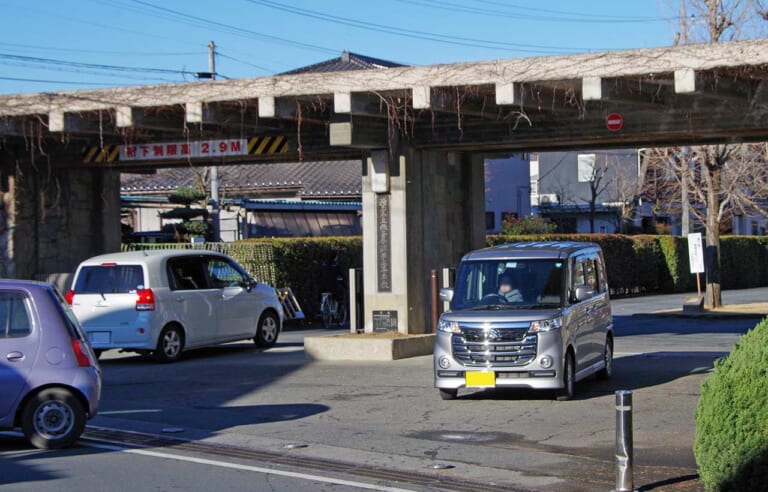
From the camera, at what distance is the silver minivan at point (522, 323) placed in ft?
42.7

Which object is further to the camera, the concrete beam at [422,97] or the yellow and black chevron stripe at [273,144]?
the yellow and black chevron stripe at [273,144]

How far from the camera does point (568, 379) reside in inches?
527

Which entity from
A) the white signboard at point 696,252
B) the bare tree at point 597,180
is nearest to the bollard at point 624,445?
the white signboard at point 696,252

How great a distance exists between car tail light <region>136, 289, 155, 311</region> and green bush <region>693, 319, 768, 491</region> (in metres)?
11.8

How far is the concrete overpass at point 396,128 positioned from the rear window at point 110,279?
2.63 m

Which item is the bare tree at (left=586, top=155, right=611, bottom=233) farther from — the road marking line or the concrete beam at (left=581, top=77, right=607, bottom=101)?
the road marking line

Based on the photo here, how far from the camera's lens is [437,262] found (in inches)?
789

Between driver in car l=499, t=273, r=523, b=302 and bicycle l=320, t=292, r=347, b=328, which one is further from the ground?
driver in car l=499, t=273, r=523, b=302

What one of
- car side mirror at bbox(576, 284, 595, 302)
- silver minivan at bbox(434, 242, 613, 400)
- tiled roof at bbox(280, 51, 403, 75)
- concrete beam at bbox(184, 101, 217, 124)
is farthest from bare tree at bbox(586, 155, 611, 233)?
car side mirror at bbox(576, 284, 595, 302)

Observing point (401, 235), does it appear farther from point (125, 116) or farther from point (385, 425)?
point (385, 425)

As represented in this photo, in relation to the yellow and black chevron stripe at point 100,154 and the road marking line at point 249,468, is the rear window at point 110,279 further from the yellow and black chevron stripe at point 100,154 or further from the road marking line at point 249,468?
the road marking line at point 249,468

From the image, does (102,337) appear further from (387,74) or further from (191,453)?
(191,453)

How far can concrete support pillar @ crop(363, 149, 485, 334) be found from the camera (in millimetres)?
19250

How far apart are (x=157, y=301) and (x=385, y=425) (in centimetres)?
683
